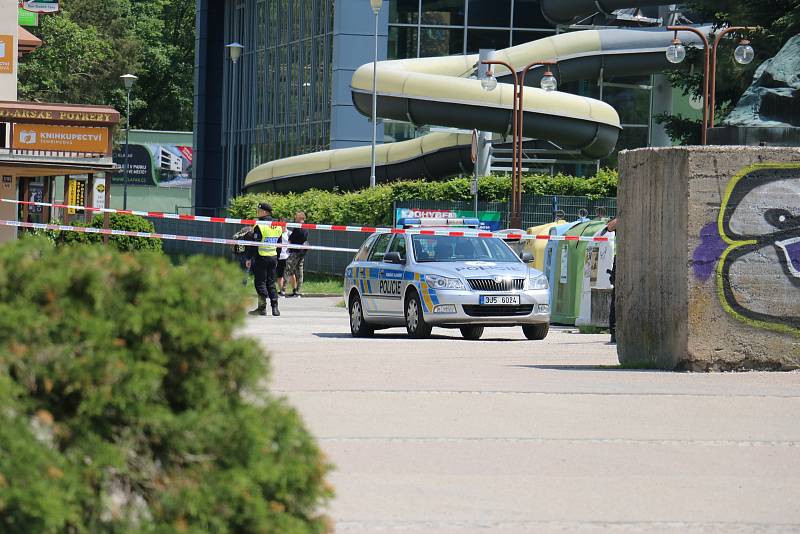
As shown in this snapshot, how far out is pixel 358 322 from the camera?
808 inches

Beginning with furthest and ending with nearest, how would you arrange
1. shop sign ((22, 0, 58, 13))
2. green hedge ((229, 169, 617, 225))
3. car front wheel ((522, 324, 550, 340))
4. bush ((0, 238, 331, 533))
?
shop sign ((22, 0, 58, 13)), green hedge ((229, 169, 617, 225)), car front wheel ((522, 324, 550, 340)), bush ((0, 238, 331, 533))

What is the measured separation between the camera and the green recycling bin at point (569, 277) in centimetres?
2260

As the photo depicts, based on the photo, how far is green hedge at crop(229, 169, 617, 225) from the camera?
115 ft

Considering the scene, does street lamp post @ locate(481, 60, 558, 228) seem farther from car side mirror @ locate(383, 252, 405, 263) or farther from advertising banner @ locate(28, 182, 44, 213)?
advertising banner @ locate(28, 182, 44, 213)

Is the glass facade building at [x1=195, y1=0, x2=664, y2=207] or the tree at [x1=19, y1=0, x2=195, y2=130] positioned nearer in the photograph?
the glass facade building at [x1=195, y1=0, x2=664, y2=207]

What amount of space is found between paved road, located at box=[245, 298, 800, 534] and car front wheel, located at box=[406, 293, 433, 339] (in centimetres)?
438

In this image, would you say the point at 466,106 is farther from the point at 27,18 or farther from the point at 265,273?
the point at 27,18

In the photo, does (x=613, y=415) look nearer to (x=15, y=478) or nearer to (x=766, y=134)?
(x=766, y=134)

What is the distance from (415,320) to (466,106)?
19.0 metres

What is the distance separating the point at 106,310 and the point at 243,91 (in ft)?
197

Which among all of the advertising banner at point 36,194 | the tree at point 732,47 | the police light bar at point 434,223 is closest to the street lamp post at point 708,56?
the tree at point 732,47

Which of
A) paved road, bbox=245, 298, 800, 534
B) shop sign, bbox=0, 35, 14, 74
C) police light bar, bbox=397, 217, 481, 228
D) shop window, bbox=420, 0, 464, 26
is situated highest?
shop window, bbox=420, 0, 464, 26

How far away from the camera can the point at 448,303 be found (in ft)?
62.1

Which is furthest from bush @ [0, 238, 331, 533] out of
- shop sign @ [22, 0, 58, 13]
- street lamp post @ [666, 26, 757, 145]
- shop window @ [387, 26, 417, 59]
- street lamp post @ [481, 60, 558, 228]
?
shop window @ [387, 26, 417, 59]
